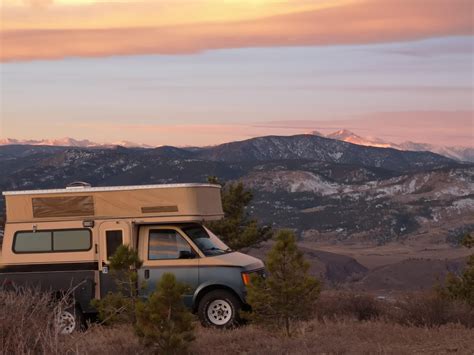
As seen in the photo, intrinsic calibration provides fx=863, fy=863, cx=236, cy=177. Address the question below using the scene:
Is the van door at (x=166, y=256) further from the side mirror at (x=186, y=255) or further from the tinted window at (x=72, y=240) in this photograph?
the tinted window at (x=72, y=240)

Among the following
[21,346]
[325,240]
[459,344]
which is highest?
[21,346]

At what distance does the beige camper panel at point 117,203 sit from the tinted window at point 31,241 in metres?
Result: 0.25

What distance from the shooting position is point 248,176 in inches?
5812

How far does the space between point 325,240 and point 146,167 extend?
65885 millimetres

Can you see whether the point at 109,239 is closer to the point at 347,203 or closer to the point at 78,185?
the point at 78,185

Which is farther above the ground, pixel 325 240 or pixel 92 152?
pixel 92 152

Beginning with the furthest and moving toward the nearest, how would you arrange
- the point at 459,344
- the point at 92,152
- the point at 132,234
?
the point at 92,152 < the point at 132,234 < the point at 459,344

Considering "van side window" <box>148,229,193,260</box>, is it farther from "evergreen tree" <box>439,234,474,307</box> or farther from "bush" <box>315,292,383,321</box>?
"evergreen tree" <box>439,234,474,307</box>

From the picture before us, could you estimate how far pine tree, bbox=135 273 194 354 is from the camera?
33.9 ft

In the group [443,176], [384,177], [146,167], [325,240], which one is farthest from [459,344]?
[146,167]

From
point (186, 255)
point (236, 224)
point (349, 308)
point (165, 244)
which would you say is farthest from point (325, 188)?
point (186, 255)

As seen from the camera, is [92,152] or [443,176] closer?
[443,176]

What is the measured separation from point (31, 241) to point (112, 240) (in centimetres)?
147

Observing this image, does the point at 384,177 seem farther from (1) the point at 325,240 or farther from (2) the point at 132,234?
(2) the point at 132,234
